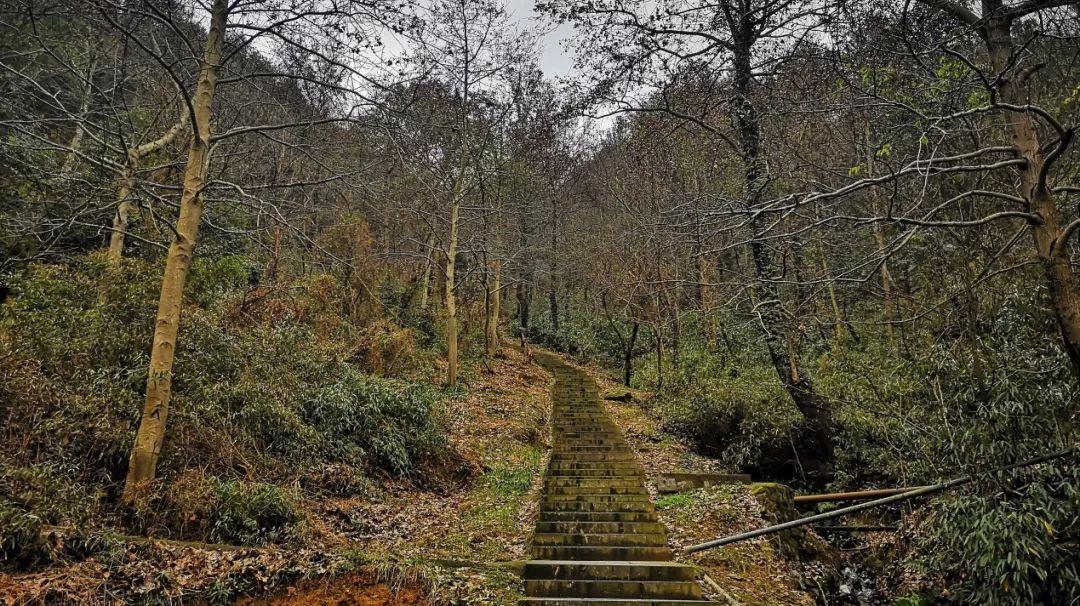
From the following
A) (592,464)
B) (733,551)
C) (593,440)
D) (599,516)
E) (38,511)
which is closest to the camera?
(38,511)

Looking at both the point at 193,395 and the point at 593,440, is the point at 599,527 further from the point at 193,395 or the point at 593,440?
the point at 193,395

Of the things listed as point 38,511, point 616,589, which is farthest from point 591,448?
point 38,511

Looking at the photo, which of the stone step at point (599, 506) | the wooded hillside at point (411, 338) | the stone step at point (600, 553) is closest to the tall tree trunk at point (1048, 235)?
the wooded hillside at point (411, 338)

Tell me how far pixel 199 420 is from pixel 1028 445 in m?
8.70

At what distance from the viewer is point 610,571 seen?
6.04 meters

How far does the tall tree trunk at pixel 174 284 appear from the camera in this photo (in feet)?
17.9

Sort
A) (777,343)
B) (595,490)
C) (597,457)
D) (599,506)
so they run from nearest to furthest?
(599,506), (595,490), (777,343), (597,457)

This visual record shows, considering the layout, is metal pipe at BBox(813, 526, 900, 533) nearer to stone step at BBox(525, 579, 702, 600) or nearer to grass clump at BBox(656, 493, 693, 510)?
grass clump at BBox(656, 493, 693, 510)

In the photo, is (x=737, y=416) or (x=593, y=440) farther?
(x=593, y=440)

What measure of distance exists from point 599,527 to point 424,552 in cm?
245

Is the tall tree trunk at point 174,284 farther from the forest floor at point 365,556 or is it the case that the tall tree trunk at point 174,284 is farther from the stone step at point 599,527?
the stone step at point 599,527

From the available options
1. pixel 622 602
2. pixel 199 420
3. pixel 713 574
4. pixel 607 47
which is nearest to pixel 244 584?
pixel 199 420

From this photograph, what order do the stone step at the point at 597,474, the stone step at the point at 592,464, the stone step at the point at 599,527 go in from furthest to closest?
the stone step at the point at 592,464 → the stone step at the point at 597,474 → the stone step at the point at 599,527

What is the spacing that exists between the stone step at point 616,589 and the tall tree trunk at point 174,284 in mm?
4102
